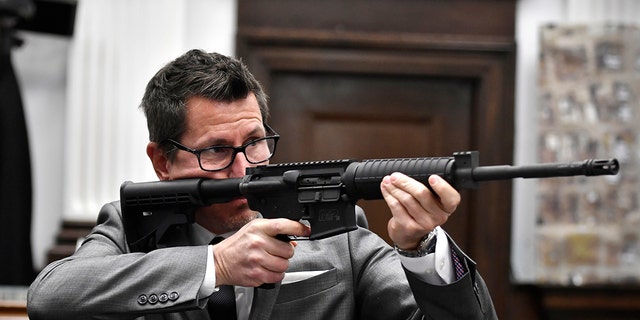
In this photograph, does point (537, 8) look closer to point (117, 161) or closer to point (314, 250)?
point (117, 161)

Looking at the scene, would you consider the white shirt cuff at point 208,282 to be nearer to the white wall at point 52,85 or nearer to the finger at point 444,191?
the finger at point 444,191

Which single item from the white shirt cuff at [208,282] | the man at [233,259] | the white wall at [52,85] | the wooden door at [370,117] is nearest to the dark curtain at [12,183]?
the white wall at [52,85]

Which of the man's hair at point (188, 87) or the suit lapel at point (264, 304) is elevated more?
the man's hair at point (188, 87)

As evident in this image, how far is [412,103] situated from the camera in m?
4.79

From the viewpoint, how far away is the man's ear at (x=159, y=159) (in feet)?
7.65

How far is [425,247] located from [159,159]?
28.9 inches

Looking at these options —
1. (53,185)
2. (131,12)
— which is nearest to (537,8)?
(131,12)

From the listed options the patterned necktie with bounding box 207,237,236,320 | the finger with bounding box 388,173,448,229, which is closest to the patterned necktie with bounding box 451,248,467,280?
the finger with bounding box 388,173,448,229

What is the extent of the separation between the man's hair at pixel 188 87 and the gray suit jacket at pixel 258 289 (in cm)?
24

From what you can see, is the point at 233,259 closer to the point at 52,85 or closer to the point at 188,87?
the point at 188,87

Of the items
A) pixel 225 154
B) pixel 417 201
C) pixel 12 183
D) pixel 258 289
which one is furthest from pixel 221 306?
pixel 12 183

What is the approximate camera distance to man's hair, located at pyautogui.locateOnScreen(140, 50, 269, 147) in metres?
2.22

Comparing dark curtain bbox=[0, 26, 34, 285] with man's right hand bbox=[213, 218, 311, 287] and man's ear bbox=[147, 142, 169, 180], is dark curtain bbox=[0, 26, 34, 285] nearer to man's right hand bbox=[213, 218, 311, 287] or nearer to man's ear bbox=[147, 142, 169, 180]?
man's ear bbox=[147, 142, 169, 180]

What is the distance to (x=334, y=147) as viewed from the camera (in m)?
4.79
